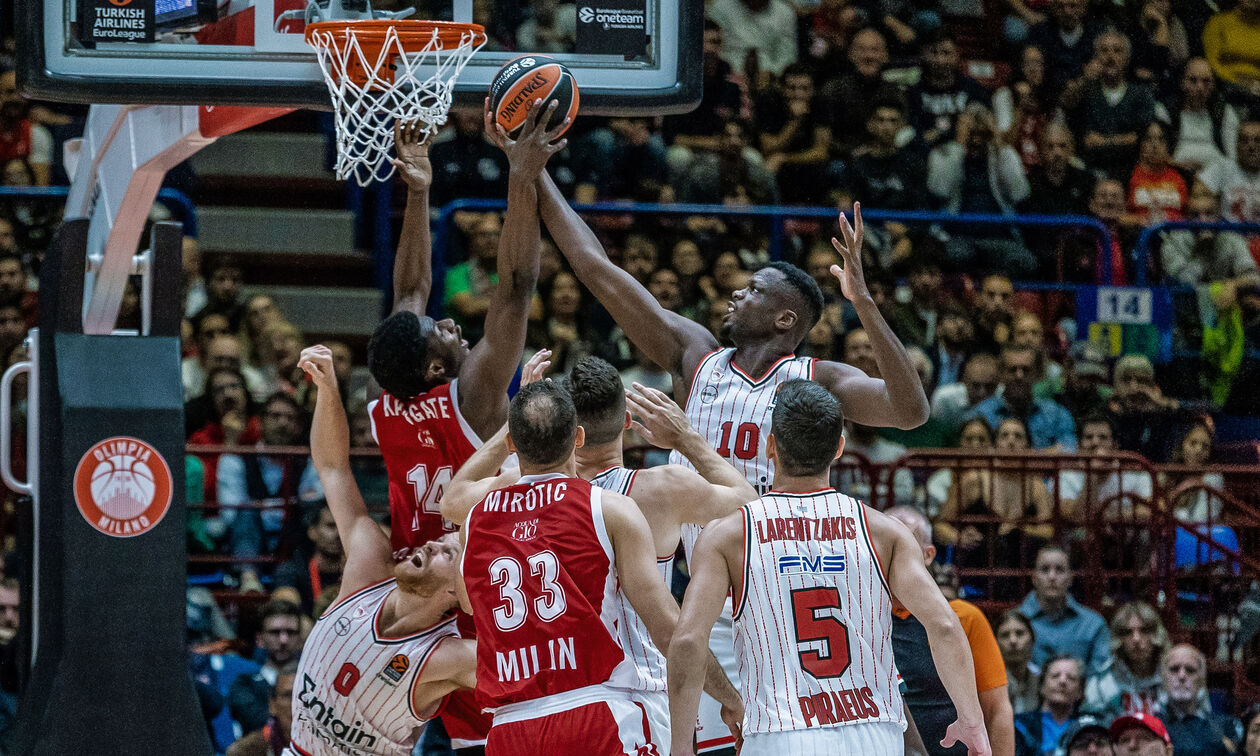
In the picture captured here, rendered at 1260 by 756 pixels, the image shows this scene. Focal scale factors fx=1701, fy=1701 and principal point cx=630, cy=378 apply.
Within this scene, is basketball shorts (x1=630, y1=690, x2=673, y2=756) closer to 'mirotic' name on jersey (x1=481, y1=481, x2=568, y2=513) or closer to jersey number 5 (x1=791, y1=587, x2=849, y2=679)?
jersey number 5 (x1=791, y1=587, x2=849, y2=679)

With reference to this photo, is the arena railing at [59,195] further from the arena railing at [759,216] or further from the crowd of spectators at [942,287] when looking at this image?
the arena railing at [759,216]

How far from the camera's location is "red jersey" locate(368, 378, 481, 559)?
236 inches

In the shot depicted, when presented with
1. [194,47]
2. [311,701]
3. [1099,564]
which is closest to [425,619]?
[311,701]

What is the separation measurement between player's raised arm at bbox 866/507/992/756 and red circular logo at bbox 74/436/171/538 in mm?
3136

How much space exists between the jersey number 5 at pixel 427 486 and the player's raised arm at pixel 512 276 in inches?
11.0

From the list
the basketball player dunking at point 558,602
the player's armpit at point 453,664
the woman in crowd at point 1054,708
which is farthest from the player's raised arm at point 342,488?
the woman in crowd at point 1054,708

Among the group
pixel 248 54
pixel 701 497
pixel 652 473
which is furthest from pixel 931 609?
pixel 248 54

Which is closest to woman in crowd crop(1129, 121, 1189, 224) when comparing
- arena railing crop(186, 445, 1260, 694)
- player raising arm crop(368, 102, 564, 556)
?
arena railing crop(186, 445, 1260, 694)

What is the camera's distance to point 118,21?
5.70 metres

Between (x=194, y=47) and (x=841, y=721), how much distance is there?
3.11 m

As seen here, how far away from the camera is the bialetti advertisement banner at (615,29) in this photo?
5996 millimetres

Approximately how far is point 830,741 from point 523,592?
0.91 meters

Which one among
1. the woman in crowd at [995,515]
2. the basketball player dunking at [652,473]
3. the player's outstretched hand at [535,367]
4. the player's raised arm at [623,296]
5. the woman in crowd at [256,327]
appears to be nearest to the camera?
the basketball player dunking at [652,473]

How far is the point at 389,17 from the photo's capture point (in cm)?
594
